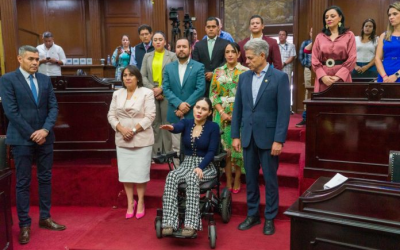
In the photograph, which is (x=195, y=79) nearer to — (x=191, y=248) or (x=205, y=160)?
(x=205, y=160)

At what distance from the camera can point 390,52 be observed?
3617 mm

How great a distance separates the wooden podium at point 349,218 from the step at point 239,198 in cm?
169

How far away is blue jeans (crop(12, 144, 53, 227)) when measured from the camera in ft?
10.9

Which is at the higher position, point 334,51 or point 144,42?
point 144,42

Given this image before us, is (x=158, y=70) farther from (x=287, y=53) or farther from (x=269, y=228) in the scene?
(x=287, y=53)

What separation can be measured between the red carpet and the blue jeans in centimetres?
28

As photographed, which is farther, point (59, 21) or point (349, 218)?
point (59, 21)

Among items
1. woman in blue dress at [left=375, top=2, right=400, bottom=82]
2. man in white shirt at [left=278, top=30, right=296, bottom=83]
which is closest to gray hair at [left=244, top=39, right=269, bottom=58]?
woman in blue dress at [left=375, top=2, right=400, bottom=82]

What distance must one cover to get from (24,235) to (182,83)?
6.41ft

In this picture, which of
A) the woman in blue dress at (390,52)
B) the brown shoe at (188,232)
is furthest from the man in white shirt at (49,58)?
the woman in blue dress at (390,52)

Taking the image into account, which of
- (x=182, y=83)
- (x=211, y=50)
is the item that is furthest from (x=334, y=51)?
(x=182, y=83)

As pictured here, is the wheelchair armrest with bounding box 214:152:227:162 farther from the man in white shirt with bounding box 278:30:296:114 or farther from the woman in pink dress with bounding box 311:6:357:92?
the man in white shirt with bounding box 278:30:296:114

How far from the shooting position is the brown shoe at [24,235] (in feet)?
10.9

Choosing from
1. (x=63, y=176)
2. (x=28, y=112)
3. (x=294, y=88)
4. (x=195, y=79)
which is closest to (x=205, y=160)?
(x=195, y=79)
